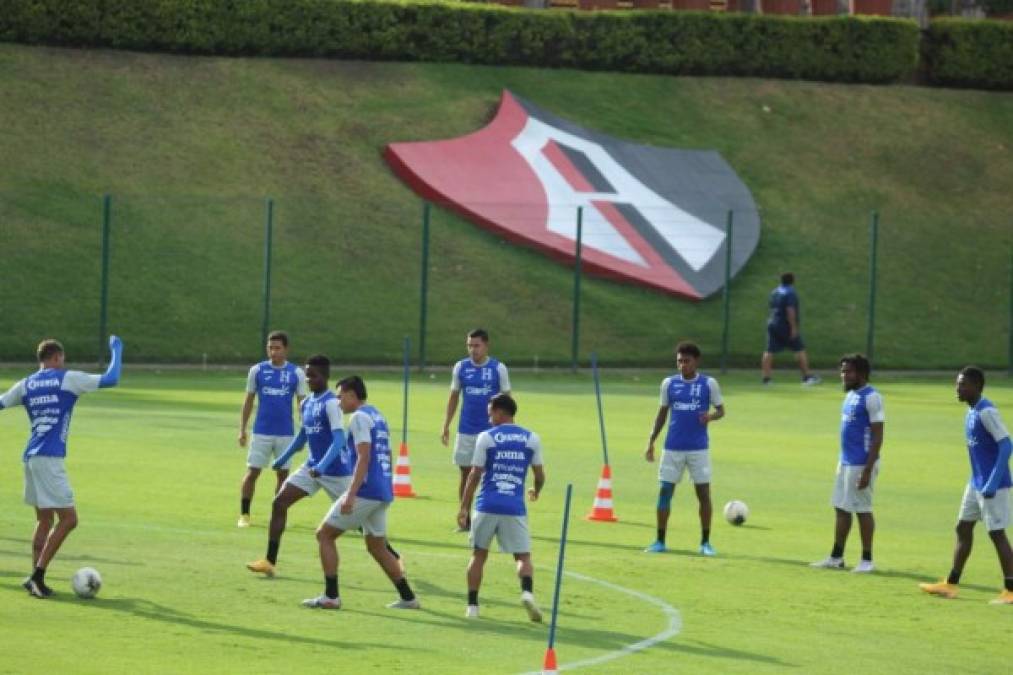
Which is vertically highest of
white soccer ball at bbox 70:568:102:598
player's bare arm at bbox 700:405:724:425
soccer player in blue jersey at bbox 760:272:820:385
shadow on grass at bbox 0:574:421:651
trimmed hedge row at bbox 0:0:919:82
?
trimmed hedge row at bbox 0:0:919:82

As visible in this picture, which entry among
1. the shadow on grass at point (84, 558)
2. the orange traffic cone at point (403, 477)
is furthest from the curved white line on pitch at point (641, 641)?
the orange traffic cone at point (403, 477)

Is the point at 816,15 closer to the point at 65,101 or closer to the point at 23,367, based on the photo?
the point at 65,101

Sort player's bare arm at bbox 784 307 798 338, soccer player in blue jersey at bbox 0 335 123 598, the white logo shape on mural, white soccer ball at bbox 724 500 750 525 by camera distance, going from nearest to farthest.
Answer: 1. soccer player in blue jersey at bbox 0 335 123 598
2. white soccer ball at bbox 724 500 750 525
3. player's bare arm at bbox 784 307 798 338
4. the white logo shape on mural

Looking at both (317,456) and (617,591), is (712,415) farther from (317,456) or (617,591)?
(317,456)

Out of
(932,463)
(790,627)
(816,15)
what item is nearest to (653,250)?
(816,15)

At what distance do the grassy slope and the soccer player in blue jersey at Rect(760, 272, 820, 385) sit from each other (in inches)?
132

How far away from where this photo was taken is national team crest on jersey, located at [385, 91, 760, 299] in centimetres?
4841

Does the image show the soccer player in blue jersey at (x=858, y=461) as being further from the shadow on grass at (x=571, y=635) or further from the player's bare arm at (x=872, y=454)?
the shadow on grass at (x=571, y=635)

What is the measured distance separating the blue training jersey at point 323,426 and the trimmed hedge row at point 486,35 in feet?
118

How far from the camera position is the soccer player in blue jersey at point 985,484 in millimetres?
18578

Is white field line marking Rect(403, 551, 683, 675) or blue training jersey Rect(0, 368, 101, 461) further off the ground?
blue training jersey Rect(0, 368, 101, 461)

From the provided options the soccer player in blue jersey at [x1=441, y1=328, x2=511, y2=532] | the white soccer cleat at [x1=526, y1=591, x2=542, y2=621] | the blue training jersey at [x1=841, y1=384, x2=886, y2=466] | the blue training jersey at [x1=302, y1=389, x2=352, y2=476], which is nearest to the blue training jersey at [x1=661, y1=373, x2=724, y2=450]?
the blue training jersey at [x1=841, y1=384, x2=886, y2=466]

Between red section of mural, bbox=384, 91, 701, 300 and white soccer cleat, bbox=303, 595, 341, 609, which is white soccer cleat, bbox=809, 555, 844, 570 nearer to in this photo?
white soccer cleat, bbox=303, 595, 341, 609

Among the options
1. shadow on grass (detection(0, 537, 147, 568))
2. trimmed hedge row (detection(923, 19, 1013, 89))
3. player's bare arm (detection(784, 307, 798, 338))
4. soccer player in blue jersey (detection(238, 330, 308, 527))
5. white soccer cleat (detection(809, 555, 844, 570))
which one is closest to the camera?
shadow on grass (detection(0, 537, 147, 568))
